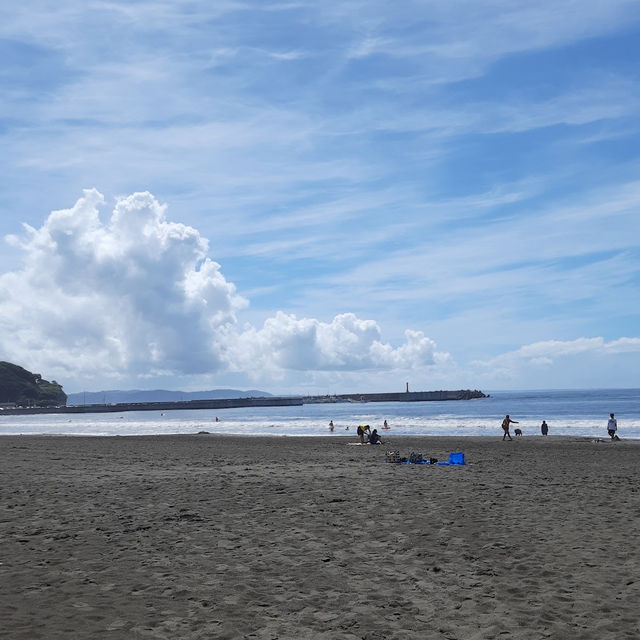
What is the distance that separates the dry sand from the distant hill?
184 m

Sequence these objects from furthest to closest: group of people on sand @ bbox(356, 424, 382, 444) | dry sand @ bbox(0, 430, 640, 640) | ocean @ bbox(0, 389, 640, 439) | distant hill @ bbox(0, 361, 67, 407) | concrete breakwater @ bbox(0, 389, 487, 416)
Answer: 1. distant hill @ bbox(0, 361, 67, 407)
2. concrete breakwater @ bbox(0, 389, 487, 416)
3. ocean @ bbox(0, 389, 640, 439)
4. group of people on sand @ bbox(356, 424, 382, 444)
5. dry sand @ bbox(0, 430, 640, 640)

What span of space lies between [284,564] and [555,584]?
12.1 feet

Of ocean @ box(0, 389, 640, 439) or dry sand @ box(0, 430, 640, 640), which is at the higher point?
dry sand @ box(0, 430, 640, 640)

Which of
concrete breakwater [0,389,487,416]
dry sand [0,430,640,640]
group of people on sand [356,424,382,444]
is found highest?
dry sand [0,430,640,640]

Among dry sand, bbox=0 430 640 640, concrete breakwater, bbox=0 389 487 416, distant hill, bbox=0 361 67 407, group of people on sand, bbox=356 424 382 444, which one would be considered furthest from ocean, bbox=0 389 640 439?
distant hill, bbox=0 361 67 407

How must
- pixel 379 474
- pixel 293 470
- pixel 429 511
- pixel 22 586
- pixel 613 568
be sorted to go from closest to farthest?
pixel 22 586 → pixel 613 568 → pixel 429 511 → pixel 379 474 → pixel 293 470

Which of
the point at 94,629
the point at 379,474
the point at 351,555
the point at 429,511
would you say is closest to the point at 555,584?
the point at 351,555

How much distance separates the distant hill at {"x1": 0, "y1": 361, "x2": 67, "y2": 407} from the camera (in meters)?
184

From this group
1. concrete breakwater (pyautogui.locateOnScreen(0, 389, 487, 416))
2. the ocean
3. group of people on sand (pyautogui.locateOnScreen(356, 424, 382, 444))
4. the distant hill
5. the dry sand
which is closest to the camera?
the dry sand

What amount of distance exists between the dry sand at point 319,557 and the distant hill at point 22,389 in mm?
184085

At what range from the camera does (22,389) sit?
187 meters

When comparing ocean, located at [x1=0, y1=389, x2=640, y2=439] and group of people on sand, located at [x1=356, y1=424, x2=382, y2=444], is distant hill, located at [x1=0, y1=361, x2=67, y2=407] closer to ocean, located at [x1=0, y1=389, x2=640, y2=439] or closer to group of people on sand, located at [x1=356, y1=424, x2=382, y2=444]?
A: ocean, located at [x1=0, y1=389, x2=640, y2=439]

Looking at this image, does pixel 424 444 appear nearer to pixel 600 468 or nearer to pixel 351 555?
pixel 600 468

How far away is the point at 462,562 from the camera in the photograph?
9273 millimetres
